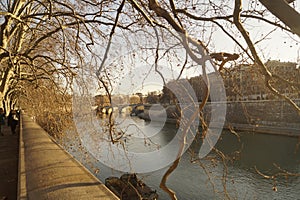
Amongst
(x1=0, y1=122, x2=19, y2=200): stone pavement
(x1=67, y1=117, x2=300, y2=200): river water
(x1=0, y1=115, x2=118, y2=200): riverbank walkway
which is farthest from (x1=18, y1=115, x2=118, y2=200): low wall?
(x1=67, y1=117, x2=300, y2=200): river water

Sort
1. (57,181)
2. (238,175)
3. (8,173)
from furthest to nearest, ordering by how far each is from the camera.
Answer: (238,175), (8,173), (57,181)

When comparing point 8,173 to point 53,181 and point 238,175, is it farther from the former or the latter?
point 238,175

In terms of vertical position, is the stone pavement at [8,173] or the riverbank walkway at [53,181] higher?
the riverbank walkway at [53,181]

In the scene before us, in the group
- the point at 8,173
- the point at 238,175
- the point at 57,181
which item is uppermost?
the point at 57,181

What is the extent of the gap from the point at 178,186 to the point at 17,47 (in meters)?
7.78

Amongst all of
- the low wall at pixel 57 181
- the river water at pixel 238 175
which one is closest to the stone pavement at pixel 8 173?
the low wall at pixel 57 181

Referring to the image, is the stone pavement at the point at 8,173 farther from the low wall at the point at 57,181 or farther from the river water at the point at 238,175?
the river water at the point at 238,175

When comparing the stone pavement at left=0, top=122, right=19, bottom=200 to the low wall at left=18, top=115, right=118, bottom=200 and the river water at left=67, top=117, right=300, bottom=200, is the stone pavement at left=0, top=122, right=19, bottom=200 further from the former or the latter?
the river water at left=67, top=117, right=300, bottom=200

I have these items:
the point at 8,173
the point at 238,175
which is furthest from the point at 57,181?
the point at 238,175

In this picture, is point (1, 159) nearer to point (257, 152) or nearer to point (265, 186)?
point (265, 186)

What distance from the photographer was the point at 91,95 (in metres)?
4.29

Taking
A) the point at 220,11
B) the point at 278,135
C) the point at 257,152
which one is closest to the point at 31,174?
the point at 220,11

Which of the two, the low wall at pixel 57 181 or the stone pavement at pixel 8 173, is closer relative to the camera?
the low wall at pixel 57 181

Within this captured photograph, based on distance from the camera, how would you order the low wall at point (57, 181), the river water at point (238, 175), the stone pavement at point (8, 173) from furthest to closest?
1. the river water at point (238, 175)
2. the stone pavement at point (8, 173)
3. the low wall at point (57, 181)
